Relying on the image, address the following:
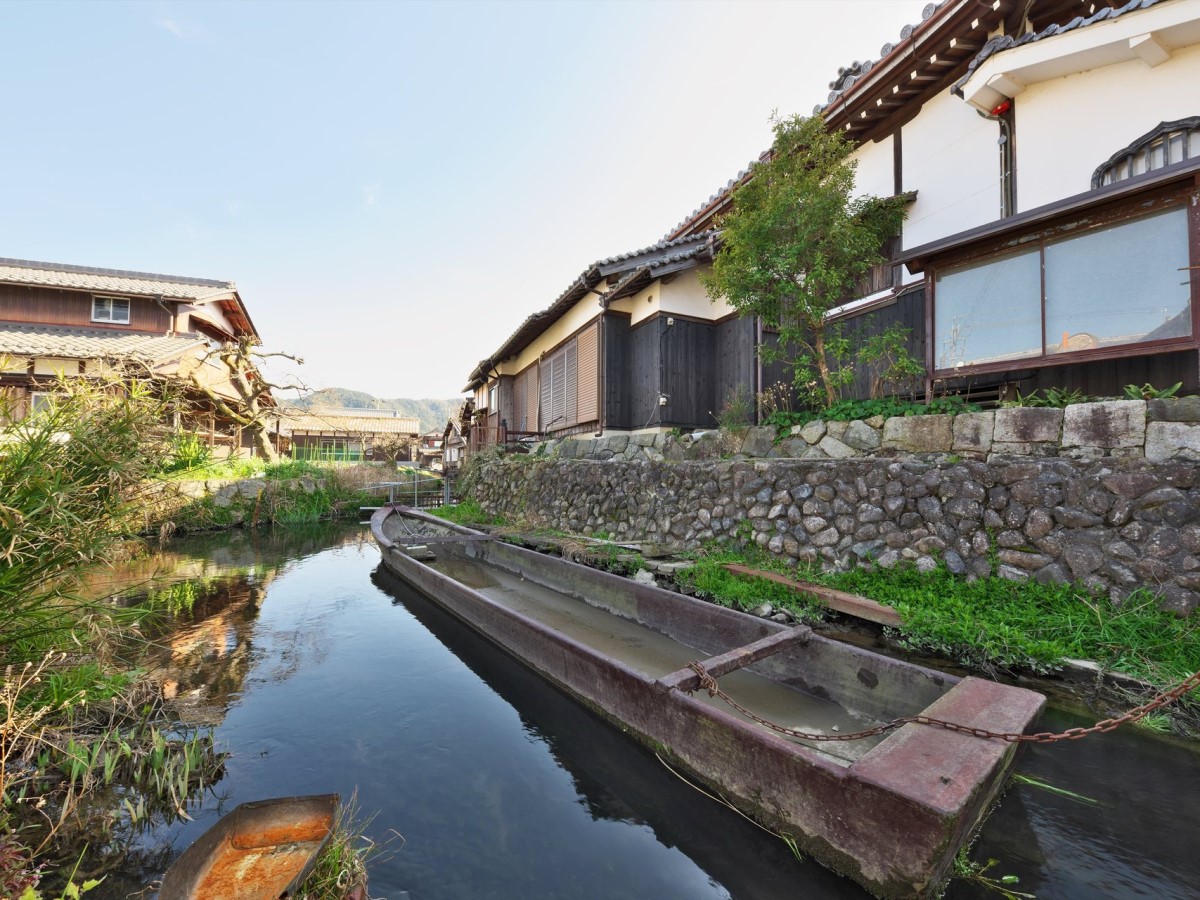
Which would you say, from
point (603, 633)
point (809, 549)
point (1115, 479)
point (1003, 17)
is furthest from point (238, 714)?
point (1003, 17)

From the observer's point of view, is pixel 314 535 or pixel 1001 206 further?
pixel 314 535

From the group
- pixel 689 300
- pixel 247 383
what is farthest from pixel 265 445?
pixel 689 300

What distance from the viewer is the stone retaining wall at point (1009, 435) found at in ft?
13.5

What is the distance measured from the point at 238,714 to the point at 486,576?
437 cm

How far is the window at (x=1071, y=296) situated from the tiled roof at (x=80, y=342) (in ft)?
53.4

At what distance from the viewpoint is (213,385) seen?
17.3 meters

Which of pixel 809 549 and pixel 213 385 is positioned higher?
pixel 213 385

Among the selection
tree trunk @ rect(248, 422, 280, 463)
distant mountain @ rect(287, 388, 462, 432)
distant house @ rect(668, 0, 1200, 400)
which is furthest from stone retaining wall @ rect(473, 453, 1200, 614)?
distant mountain @ rect(287, 388, 462, 432)

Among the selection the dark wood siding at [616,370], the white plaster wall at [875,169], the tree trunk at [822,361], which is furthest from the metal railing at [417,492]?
the white plaster wall at [875,169]

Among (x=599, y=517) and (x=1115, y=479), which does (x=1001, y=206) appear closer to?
(x=1115, y=479)

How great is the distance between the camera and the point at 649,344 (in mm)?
9969

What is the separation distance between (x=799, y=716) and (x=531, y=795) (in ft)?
6.27

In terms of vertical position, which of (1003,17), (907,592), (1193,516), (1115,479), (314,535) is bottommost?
(314,535)

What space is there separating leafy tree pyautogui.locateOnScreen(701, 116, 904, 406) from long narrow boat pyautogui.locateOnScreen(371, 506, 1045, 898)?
3.95 meters
